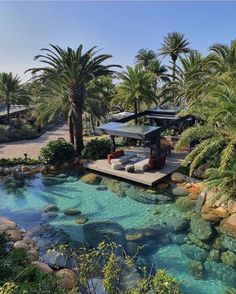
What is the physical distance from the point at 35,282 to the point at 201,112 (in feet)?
34.3

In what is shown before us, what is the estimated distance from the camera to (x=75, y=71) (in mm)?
22500

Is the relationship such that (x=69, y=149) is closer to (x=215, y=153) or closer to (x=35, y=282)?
(x=215, y=153)

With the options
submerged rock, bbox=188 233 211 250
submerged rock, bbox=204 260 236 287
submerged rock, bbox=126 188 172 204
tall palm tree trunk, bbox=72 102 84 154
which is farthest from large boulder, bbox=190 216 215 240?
tall palm tree trunk, bbox=72 102 84 154

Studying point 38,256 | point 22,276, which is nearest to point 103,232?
point 38,256

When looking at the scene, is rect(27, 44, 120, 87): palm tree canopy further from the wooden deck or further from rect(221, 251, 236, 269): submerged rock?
rect(221, 251, 236, 269): submerged rock

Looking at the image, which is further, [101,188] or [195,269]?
[101,188]

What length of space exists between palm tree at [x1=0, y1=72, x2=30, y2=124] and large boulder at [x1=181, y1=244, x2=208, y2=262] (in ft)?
90.6

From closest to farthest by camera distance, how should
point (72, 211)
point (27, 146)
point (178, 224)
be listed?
1. point (178, 224)
2. point (72, 211)
3. point (27, 146)

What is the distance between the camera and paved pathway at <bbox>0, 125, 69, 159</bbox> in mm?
24812

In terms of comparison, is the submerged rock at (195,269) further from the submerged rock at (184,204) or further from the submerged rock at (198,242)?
the submerged rock at (184,204)

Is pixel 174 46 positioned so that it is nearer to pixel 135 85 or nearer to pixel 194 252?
pixel 135 85

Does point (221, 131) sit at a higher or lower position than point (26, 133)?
higher

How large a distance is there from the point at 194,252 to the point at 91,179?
31.5 feet

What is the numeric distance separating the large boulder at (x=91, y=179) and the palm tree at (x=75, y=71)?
5.03 metres
